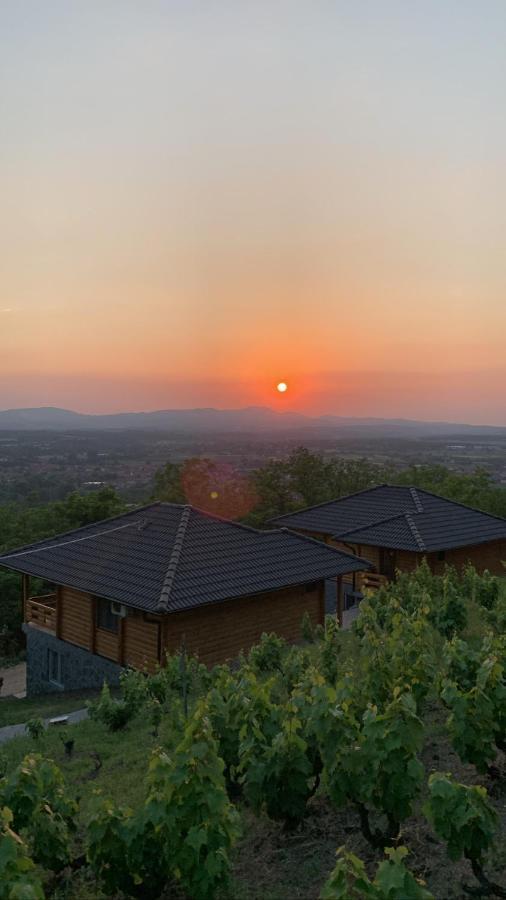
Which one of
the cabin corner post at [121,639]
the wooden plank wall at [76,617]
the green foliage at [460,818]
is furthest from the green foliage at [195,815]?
the wooden plank wall at [76,617]

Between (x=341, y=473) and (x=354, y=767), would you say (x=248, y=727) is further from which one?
(x=341, y=473)

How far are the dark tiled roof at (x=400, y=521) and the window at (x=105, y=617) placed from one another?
35.0 feet

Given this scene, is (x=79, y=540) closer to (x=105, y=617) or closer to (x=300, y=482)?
(x=105, y=617)

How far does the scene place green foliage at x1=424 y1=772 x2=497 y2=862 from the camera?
5340 millimetres

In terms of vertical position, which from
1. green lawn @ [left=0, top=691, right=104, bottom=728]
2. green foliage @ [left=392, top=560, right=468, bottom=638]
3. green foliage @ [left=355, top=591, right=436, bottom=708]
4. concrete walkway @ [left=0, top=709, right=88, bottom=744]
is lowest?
green lawn @ [left=0, top=691, right=104, bottom=728]

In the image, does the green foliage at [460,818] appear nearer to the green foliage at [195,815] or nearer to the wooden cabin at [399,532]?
the green foliage at [195,815]

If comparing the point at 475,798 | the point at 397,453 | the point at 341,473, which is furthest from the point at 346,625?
the point at 397,453

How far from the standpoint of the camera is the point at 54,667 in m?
19.9

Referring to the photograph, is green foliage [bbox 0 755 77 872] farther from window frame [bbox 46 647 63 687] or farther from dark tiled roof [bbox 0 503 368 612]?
window frame [bbox 46 647 63 687]

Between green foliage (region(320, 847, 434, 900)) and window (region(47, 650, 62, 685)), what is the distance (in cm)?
1680

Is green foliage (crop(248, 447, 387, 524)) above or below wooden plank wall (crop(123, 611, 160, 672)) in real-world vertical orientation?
above

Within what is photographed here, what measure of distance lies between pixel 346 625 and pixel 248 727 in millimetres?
16434

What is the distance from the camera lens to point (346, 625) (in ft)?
75.1

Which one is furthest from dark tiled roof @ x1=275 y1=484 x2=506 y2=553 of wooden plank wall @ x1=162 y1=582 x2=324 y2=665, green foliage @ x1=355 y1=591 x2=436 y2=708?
green foliage @ x1=355 y1=591 x2=436 y2=708
